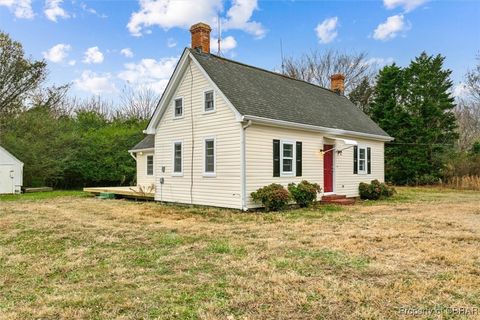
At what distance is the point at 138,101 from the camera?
3450cm

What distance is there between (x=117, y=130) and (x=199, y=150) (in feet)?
40.7

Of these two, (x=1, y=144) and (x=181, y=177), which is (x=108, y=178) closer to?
(x=1, y=144)

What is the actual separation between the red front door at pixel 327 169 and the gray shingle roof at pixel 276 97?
0.99 m

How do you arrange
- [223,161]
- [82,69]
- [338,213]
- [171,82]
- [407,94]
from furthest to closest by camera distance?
[82,69], [407,94], [171,82], [223,161], [338,213]

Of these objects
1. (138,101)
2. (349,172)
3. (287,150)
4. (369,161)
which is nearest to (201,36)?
(287,150)

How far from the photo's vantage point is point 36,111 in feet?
Answer: 75.9

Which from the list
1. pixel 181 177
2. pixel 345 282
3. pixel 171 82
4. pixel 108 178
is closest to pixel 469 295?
pixel 345 282

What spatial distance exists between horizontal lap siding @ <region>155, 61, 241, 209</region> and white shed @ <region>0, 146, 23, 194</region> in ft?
30.6

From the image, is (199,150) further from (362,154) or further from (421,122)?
(421,122)

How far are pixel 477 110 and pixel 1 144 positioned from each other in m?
41.1

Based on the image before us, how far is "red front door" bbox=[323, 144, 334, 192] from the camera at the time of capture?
1441 centimetres

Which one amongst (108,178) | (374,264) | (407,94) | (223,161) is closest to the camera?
(374,264)

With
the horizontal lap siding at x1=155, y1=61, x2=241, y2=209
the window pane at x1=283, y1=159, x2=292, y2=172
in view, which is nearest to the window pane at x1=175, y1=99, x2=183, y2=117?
the horizontal lap siding at x1=155, y1=61, x2=241, y2=209

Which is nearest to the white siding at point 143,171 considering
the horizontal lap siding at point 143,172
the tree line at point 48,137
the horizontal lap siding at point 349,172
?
the horizontal lap siding at point 143,172
